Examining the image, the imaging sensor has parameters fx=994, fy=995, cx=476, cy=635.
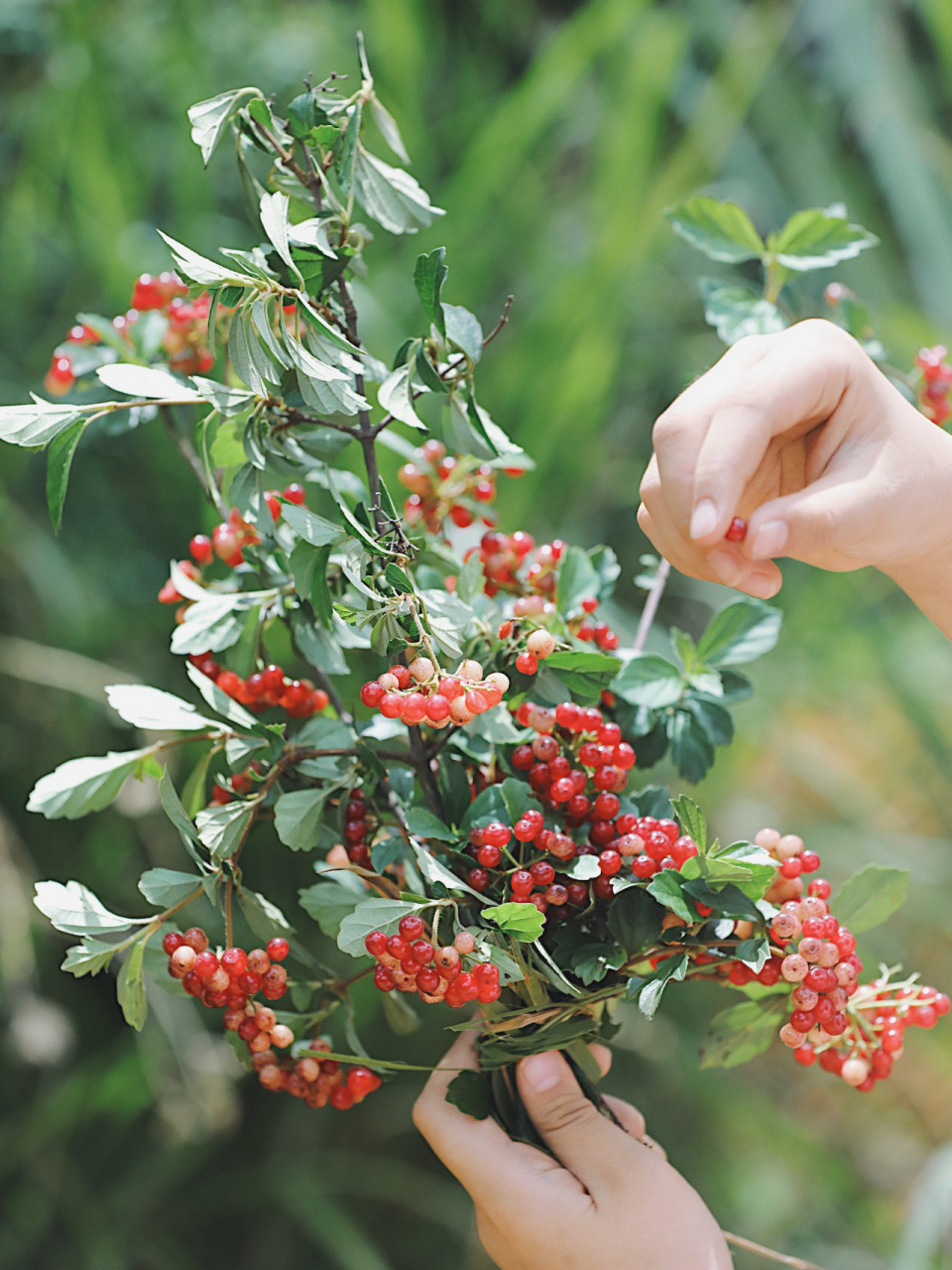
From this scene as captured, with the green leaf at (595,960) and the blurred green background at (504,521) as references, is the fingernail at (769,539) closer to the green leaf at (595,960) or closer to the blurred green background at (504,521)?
the green leaf at (595,960)

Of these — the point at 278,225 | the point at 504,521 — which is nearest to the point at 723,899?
the point at 278,225

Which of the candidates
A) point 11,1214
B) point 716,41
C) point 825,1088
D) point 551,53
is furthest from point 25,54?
point 825,1088

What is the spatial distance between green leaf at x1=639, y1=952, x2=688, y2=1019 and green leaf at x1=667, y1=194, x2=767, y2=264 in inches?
11.3

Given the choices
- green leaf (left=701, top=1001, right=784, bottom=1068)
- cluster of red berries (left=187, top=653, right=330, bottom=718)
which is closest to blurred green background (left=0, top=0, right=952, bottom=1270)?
cluster of red berries (left=187, top=653, right=330, bottom=718)

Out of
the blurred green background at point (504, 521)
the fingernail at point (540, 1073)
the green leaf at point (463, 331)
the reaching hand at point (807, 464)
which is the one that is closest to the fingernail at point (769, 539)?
the reaching hand at point (807, 464)

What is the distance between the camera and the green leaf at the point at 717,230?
1.37 feet

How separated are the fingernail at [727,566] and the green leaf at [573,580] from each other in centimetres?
8

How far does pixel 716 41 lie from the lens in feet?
3.94

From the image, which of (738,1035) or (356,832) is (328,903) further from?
(738,1035)

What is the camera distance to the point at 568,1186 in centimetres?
36

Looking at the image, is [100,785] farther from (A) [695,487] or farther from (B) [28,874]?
(B) [28,874]

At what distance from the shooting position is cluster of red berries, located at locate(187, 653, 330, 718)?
365 mm

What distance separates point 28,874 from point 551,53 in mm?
901

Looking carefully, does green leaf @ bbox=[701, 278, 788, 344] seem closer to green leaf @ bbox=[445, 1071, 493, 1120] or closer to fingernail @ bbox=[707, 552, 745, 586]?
fingernail @ bbox=[707, 552, 745, 586]
